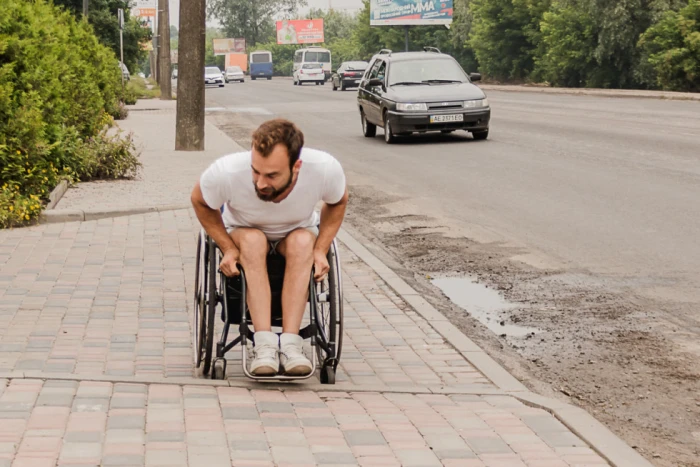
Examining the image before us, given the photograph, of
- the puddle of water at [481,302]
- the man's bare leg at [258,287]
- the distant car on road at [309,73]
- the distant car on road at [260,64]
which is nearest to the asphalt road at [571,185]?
the puddle of water at [481,302]

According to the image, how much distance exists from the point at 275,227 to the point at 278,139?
54 centimetres

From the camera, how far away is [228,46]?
151875 millimetres

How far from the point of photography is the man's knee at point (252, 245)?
18.2 feet

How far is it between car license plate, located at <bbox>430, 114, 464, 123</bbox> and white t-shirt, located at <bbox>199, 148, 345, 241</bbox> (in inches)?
608

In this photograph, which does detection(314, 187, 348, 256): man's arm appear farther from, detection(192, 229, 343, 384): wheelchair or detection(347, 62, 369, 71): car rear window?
detection(347, 62, 369, 71): car rear window

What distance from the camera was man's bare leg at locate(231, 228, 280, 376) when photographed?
544 cm

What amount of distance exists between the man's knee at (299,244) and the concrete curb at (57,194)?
6548 mm

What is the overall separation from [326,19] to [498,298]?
141885 millimetres

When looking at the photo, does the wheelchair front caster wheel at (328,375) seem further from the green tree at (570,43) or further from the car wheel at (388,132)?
the green tree at (570,43)

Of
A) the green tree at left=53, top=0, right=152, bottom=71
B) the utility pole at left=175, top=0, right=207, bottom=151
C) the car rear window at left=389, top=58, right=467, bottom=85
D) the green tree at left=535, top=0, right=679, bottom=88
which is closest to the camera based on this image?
the utility pole at left=175, top=0, right=207, bottom=151

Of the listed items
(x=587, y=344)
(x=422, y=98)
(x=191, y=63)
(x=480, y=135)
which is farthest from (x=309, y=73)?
(x=587, y=344)

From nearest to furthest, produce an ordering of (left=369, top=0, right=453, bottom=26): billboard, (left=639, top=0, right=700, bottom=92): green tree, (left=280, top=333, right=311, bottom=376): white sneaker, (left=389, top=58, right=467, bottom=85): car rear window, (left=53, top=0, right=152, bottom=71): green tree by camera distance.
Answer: (left=280, top=333, right=311, bottom=376): white sneaker < (left=389, top=58, right=467, bottom=85): car rear window < (left=53, top=0, right=152, bottom=71): green tree < (left=639, top=0, right=700, bottom=92): green tree < (left=369, top=0, right=453, bottom=26): billboard

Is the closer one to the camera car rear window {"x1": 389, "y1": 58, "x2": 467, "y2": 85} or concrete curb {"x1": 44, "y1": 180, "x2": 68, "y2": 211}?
concrete curb {"x1": 44, "y1": 180, "x2": 68, "y2": 211}

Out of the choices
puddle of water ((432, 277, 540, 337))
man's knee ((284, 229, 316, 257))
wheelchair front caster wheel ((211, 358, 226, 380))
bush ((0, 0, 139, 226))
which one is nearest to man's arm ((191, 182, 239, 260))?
man's knee ((284, 229, 316, 257))
